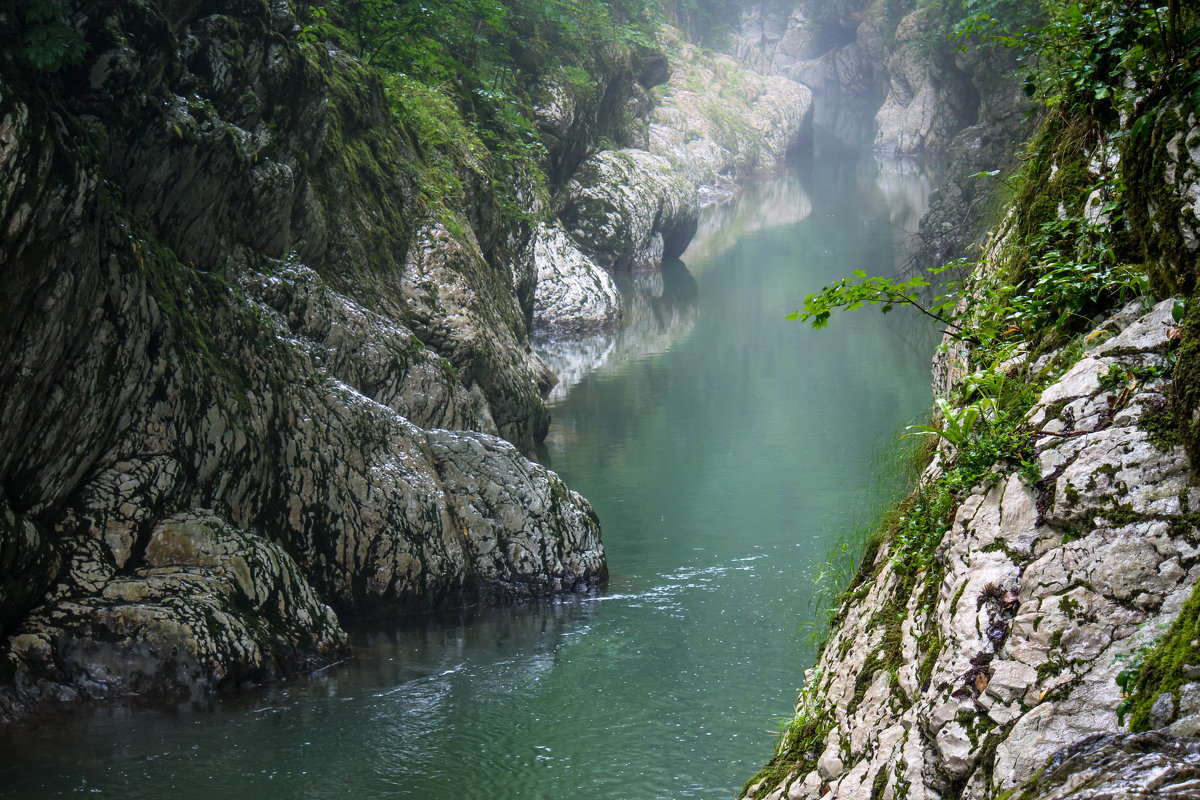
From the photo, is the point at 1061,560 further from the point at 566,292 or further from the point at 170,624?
the point at 566,292

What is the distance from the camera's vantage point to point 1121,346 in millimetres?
3150

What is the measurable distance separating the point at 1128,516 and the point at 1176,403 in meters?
0.33

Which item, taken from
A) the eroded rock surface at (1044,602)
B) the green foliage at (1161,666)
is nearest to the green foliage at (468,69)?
the eroded rock surface at (1044,602)

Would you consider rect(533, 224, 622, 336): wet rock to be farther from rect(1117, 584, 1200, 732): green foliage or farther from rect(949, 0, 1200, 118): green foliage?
rect(1117, 584, 1200, 732): green foliage

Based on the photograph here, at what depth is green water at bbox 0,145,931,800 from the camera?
6176 mm

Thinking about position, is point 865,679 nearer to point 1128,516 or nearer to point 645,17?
point 1128,516

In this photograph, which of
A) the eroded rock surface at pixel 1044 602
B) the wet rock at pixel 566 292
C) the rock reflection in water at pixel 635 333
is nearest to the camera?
the eroded rock surface at pixel 1044 602

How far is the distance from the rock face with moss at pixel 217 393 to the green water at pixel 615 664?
1.71 feet

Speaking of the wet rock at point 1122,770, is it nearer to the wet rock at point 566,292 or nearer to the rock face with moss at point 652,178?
the rock face with moss at point 652,178

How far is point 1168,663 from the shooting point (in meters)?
2.37

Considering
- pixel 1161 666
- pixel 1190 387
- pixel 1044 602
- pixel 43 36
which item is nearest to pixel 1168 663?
pixel 1161 666

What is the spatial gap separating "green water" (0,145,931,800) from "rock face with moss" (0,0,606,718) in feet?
1.71

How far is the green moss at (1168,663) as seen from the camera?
2332mm

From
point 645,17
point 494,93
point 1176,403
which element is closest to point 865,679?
point 1176,403
